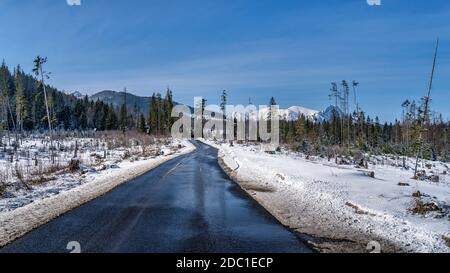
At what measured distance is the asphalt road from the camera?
7629mm

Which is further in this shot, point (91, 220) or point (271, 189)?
Result: point (271, 189)

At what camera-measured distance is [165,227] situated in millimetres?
9352

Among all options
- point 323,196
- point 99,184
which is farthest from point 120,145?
point 323,196

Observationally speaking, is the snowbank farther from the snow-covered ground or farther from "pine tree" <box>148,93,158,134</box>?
"pine tree" <box>148,93,158,134</box>

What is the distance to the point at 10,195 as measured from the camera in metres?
14.1

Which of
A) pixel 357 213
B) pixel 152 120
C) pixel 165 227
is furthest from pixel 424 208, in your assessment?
pixel 152 120

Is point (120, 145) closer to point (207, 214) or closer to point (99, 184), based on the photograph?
point (99, 184)

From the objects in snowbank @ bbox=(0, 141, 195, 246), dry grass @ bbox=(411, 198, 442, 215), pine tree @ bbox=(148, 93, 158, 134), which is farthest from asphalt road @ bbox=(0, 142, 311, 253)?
pine tree @ bbox=(148, 93, 158, 134)

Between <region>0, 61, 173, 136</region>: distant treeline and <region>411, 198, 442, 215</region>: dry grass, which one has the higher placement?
<region>0, 61, 173, 136</region>: distant treeline

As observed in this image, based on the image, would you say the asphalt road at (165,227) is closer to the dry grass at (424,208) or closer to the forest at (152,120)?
the dry grass at (424,208)

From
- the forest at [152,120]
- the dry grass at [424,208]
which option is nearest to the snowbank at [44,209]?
the dry grass at [424,208]

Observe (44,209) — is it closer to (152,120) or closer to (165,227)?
(165,227)
